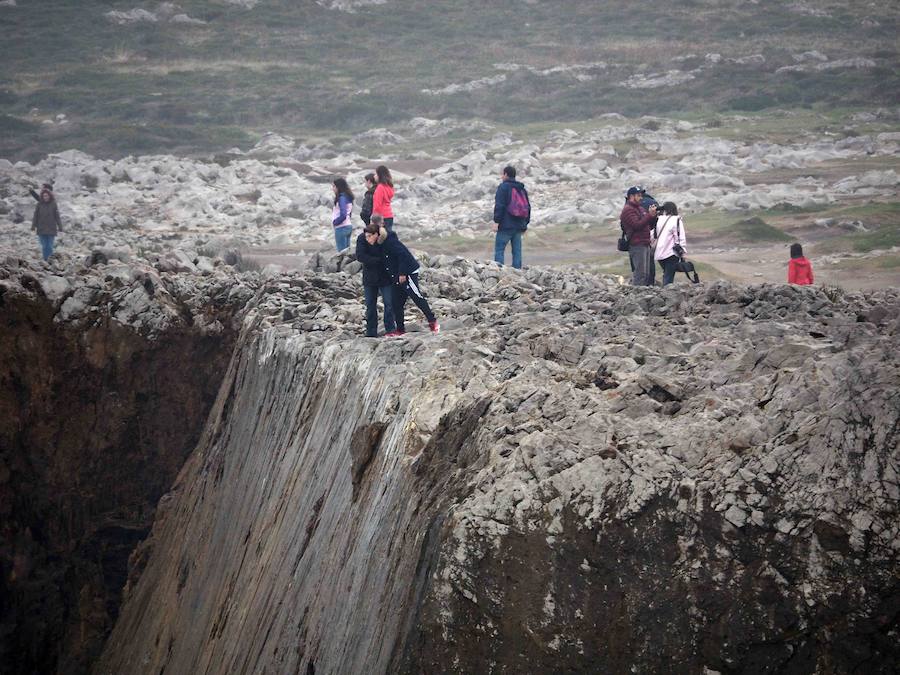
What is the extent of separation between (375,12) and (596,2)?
15.6m

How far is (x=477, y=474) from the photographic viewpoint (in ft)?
23.9

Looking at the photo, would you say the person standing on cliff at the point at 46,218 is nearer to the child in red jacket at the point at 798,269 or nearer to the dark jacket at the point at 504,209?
the dark jacket at the point at 504,209

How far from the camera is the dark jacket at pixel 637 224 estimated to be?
46.2ft

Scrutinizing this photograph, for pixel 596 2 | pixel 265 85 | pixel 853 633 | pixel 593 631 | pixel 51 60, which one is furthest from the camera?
pixel 596 2

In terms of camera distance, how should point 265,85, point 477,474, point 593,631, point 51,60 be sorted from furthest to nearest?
point 51,60 → point 265,85 → point 477,474 → point 593,631

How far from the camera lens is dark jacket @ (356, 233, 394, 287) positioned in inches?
457

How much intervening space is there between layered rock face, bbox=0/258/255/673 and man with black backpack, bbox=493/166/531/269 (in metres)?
3.61

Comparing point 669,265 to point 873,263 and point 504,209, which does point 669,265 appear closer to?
point 504,209

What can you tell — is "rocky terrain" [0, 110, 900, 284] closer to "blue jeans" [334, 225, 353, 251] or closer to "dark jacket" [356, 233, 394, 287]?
"blue jeans" [334, 225, 353, 251]

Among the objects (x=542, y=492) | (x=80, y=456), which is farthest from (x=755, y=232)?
(x=542, y=492)

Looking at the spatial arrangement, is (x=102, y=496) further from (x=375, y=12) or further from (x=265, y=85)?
(x=375, y=12)

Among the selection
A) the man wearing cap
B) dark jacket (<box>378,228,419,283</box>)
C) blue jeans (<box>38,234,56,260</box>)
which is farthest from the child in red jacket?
blue jeans (<box>38,234,56,260</box>)

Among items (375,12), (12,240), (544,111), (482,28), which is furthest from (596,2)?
(12,240)

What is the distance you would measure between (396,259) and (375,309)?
21.9 inches
